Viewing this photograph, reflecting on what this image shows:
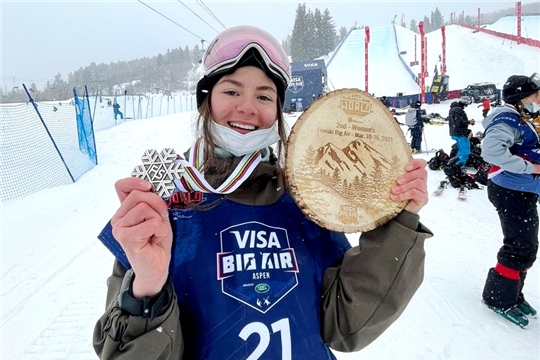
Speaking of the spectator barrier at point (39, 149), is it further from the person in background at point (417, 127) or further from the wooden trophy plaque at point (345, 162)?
the person in background at point (417, 127)

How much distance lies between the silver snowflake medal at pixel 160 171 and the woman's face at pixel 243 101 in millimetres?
413

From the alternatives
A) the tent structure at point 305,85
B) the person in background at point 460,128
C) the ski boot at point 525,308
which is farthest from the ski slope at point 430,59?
the ski boot at point 525,308

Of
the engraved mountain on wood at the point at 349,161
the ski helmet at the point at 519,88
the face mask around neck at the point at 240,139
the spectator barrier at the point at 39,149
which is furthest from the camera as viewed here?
the spectator barrier at the point at 39,149

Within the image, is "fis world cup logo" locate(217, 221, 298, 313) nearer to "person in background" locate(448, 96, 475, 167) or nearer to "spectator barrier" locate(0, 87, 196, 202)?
"person in background" locate(448, 96, 475, 167)

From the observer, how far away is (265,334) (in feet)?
3.60

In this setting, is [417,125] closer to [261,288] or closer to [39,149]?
[261,288]

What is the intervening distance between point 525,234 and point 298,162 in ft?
9.34

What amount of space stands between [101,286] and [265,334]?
A: 3.33 m

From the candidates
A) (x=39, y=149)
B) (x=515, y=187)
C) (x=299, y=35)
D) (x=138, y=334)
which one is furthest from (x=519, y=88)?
(x=299, y=35)

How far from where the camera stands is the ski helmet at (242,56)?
1428mm

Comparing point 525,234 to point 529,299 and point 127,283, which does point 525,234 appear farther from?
point 127,283

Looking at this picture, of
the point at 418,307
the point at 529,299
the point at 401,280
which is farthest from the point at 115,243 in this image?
the point at 529,299

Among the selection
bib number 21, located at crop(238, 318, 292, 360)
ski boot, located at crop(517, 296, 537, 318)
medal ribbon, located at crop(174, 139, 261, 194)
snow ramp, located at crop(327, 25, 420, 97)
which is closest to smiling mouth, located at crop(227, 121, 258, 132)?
medal ribbon, located at crop(174, 139, 261, 194)

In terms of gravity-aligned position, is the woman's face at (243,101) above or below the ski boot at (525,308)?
above
